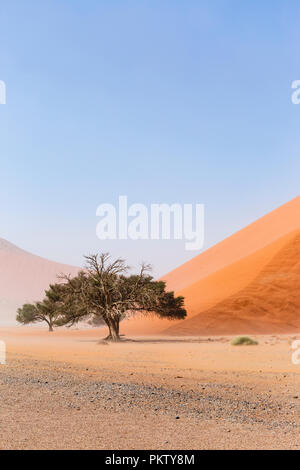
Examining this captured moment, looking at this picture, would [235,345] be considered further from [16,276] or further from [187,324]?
[16,276]

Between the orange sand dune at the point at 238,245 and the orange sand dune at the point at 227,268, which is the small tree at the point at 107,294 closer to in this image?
the orange sand dune at the point at 227,268

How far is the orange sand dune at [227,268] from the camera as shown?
194 ft

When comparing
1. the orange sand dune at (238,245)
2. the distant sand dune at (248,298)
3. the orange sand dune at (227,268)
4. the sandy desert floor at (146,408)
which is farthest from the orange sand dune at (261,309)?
the sandy desert floor at (146,408)

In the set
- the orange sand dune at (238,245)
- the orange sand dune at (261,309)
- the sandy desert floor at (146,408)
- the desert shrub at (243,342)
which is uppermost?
the orange sand dune at (238,245)

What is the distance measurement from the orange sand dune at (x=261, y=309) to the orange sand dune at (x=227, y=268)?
1.08 feet

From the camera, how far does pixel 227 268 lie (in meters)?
69.8

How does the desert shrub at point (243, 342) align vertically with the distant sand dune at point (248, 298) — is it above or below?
below

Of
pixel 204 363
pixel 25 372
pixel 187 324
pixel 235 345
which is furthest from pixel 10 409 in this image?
pixel 187 324

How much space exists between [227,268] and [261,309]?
13.4 meters

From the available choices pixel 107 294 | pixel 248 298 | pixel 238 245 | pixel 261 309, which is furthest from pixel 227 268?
pixel 107 294

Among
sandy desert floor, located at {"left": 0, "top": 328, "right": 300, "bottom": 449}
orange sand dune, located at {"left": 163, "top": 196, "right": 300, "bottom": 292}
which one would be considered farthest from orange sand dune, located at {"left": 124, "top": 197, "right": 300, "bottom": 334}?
sandy desert floor, located at {"left": 0, "top": 328, "right": 300, "bottom": 449}

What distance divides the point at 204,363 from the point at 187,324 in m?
34.9

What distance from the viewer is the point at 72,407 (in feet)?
33.6
